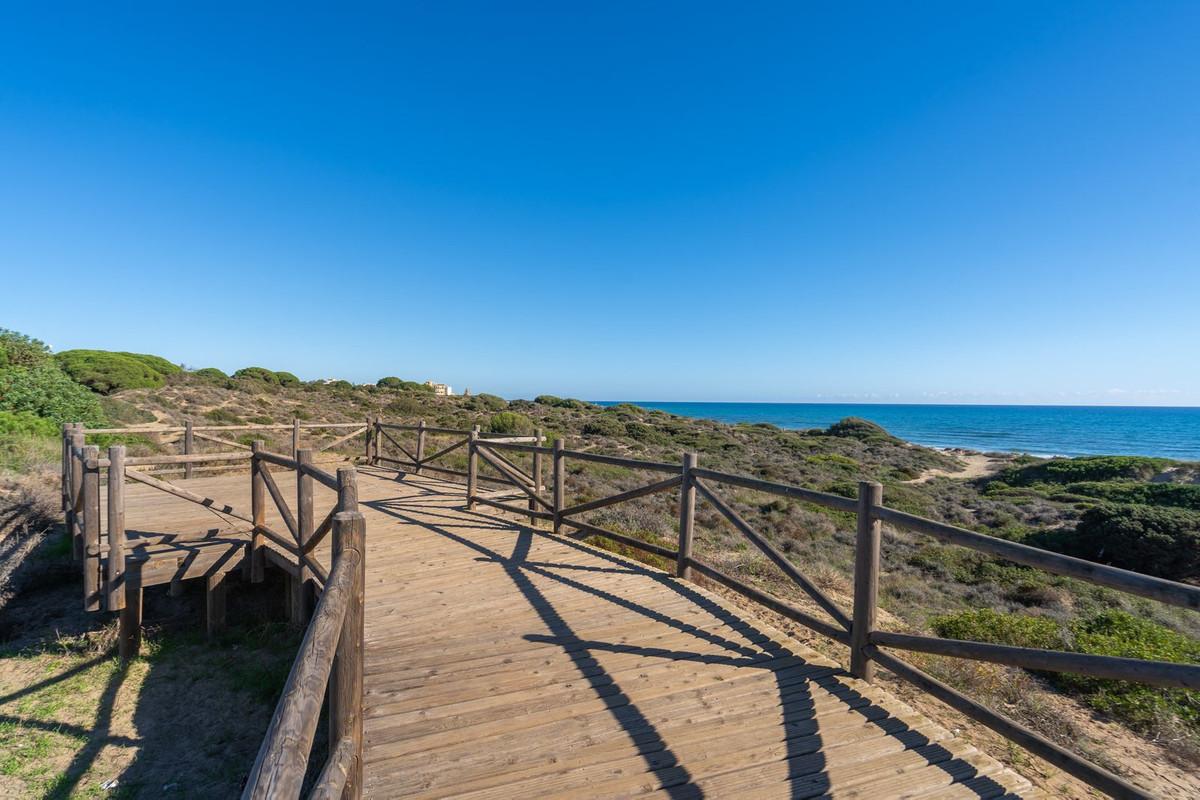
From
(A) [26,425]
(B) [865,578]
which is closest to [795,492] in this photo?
(B) [865,578]

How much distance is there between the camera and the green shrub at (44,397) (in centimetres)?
1408

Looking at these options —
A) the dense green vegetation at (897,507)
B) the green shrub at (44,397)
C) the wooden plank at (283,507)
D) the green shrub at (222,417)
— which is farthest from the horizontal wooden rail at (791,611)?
the green shrub at (222,417)

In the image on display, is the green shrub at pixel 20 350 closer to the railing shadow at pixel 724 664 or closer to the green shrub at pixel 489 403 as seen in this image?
the railing shadow at pixel 724 664

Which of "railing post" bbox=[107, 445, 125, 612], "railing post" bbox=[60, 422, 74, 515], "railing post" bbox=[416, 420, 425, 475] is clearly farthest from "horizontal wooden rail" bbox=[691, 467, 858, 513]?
"railing post" bbox=[60, 422, 74, 515]

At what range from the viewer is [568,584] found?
18.4 ft

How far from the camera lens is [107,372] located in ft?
91.4

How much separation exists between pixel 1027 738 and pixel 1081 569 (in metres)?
1.02

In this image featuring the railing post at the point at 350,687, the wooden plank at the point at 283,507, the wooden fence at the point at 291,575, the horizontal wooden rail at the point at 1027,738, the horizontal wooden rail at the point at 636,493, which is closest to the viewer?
the wooden fence at the point at 291,575

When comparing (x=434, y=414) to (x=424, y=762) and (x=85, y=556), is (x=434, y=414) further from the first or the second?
(x=424, y=762)

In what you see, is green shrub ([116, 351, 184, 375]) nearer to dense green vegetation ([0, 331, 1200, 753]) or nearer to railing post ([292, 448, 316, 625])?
dense green vegetation ([0, 331, 1200, 753])

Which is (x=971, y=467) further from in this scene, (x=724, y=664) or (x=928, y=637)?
(x=724, y=664)

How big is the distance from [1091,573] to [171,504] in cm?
1092

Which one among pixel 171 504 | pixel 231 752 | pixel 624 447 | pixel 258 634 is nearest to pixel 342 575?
pixel 231 752

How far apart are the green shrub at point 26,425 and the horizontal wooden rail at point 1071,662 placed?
1786 cm
